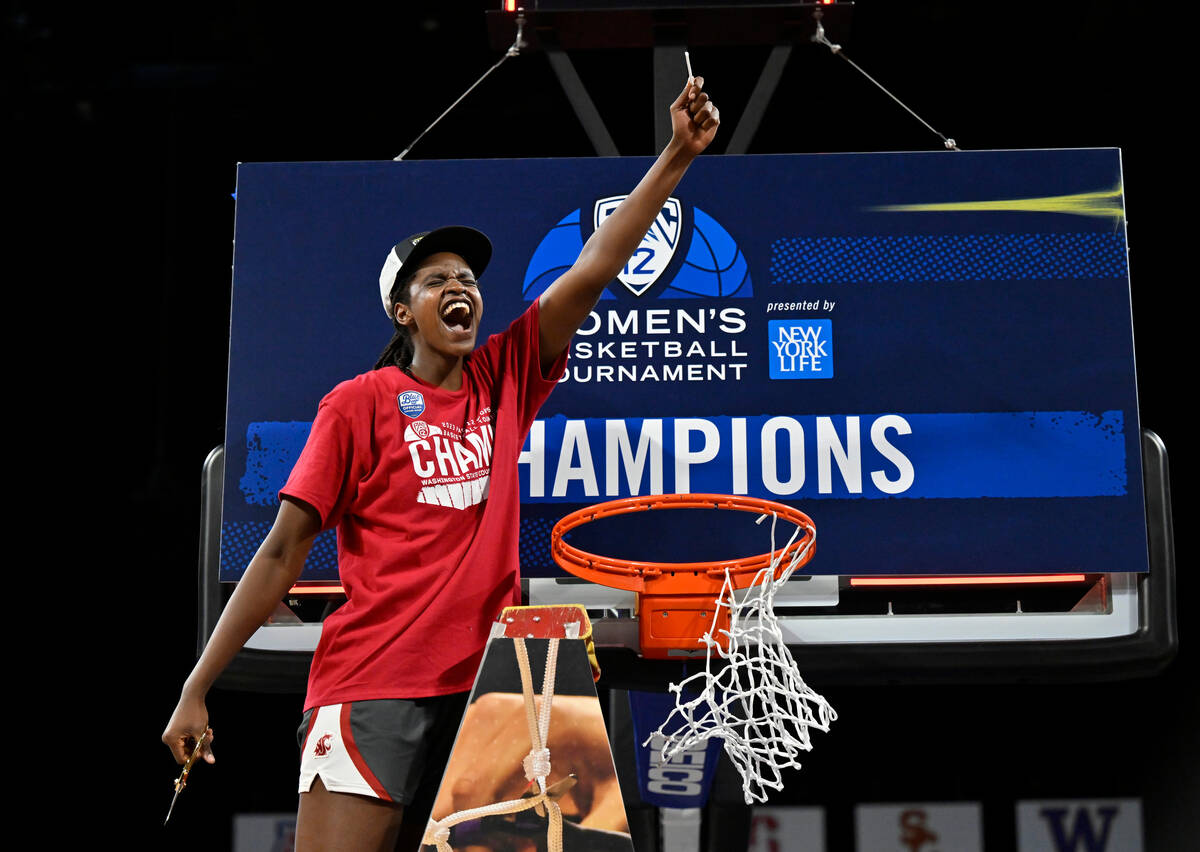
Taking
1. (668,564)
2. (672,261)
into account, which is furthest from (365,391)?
(672,261)

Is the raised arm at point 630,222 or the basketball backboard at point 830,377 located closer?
the raised arm at point 630,222

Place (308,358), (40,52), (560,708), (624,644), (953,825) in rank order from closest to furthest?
(560,708) < (624,644) < (308,358) < (953,825) < (40,52)

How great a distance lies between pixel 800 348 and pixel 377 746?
1.42 metres

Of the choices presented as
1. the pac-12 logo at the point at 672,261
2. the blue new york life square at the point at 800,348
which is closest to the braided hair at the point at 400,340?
the pac-12 logo at the point at 672,261

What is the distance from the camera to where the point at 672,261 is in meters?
2.93

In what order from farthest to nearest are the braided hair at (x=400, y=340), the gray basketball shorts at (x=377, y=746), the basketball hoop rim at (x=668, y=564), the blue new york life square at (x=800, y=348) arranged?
1. the blue new york life square at (x=800, y=348)
2. the basketball hoop rim at (x=668, y=564)
3. the braided hair at (x=400, y=340)
4. the gray basketball shorts at (x=377, y=746)

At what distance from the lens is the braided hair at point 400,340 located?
2.35 m

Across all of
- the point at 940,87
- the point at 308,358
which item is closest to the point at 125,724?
the point at 308,358

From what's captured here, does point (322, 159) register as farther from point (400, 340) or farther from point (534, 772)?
point (534, 772)

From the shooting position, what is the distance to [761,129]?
5227 millimetres

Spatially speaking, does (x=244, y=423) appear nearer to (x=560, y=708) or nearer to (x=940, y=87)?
(x=560, y=708)

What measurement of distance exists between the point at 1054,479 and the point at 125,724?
4.23 metres

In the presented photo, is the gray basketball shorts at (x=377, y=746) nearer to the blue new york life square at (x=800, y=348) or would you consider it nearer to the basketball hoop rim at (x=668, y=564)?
the basketball hoop rim at (x=668, y=564)

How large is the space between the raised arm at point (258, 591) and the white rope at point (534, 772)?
45cm
